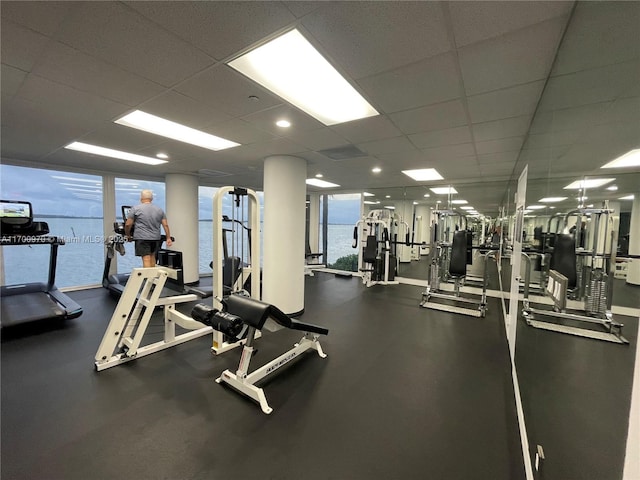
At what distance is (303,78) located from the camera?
6.26ft

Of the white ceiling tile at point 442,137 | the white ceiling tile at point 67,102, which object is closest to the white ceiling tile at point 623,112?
the white ceiling tile at point 442,137

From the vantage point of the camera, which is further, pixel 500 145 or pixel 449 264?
pixel 449 264

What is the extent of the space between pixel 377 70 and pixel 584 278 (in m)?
1.73

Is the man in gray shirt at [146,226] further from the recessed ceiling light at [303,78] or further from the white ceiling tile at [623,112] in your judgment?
the white ceiling tile at [623,112]

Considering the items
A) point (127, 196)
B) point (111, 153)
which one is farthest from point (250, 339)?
point (127, 196)

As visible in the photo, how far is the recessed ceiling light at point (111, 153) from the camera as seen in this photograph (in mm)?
3596

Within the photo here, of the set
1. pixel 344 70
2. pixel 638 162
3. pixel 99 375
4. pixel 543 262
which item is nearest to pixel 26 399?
pixel 99 375

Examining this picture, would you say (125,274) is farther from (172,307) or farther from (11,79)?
(11,79)

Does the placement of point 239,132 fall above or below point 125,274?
above

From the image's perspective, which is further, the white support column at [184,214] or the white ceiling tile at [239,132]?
the white support column at [184,214]

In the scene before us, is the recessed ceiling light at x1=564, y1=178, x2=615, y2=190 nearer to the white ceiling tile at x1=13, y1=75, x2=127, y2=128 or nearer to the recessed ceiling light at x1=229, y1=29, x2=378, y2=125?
the recessed ceiling light at x1=229, y1=29, x2=378, y2=125

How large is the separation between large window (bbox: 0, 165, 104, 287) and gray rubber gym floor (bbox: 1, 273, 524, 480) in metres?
2.37

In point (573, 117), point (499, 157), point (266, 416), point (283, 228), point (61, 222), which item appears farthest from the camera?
point (61, 222)

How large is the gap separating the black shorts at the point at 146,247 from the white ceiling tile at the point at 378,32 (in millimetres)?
3521
